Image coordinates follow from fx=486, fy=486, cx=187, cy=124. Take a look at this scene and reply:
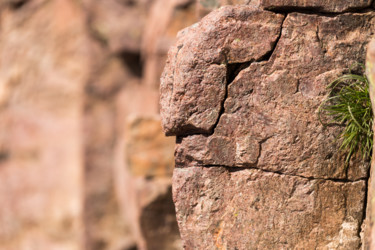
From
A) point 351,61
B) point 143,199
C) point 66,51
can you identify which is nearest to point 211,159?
point 351,61

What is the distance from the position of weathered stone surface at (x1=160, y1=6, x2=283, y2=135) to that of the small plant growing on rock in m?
0.29

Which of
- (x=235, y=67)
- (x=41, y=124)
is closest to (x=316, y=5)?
(x=235, y=67)

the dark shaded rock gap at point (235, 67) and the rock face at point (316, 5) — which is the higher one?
the rock face at point (316, 5)

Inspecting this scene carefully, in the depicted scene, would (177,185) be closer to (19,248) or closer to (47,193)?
(47,193)

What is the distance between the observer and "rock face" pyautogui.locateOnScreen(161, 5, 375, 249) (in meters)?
1.74

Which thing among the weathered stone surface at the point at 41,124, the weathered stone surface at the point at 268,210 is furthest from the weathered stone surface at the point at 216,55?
the weathered stone surface at the point at 41,124

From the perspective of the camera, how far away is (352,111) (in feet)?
5.63

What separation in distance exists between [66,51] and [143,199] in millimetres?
2674

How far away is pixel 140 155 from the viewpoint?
3.93 meters

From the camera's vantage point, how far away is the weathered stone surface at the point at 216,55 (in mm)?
1772

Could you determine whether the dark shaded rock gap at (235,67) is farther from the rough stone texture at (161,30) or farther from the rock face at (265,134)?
the rough stone texture at (161,30)

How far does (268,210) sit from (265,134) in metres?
0.27

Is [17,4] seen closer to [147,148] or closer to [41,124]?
[41,124]

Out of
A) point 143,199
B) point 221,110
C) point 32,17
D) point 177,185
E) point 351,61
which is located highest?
point 32,17
